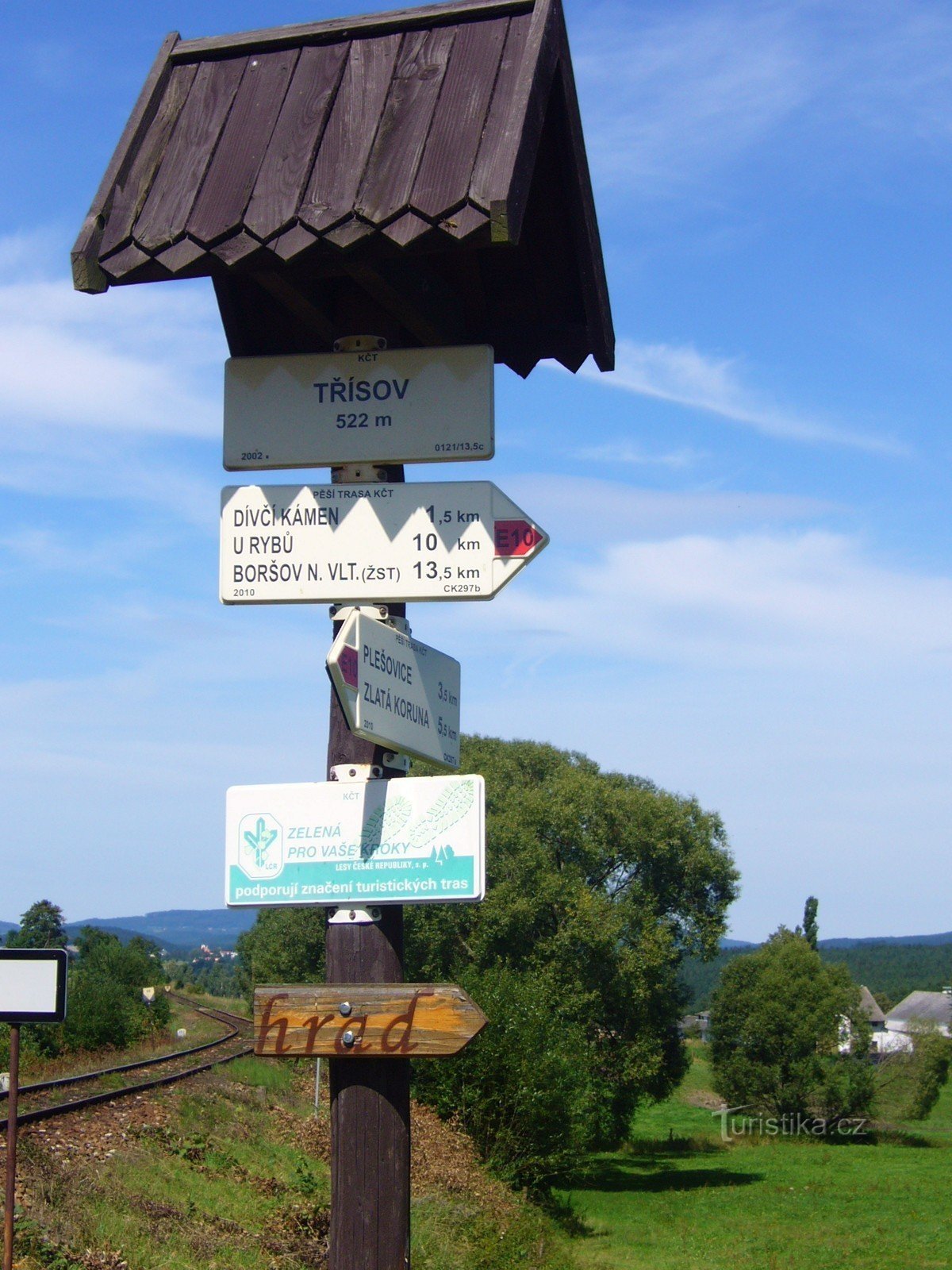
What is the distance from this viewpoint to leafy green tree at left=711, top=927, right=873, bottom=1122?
6028 centimetres

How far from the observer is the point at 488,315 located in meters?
5.34

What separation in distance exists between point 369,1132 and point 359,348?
100 inches

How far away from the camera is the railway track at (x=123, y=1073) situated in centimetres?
1349

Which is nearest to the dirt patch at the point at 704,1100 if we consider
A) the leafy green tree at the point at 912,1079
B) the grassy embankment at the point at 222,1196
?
the leafy green tree at the point at 912,1079

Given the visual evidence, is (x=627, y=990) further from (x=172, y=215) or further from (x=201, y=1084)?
(x=172, y=215)

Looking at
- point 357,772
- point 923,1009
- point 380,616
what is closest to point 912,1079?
point 357,772

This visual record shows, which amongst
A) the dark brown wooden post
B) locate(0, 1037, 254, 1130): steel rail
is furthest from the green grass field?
the dark brown wooden post

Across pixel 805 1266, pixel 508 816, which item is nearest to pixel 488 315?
pixel 805 1266

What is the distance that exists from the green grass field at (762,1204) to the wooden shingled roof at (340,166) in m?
24.7

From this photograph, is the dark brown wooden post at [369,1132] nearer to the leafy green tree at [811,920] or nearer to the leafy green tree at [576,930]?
the leafy green tree at [576,930]

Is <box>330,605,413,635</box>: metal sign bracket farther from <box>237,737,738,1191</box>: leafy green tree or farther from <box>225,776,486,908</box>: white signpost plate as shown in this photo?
<box>237,737,738,1191</box>: leafy green tree

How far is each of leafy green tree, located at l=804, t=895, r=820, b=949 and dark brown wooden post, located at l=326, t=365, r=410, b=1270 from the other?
8869 centimetres

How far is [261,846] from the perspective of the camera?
12.2 feet

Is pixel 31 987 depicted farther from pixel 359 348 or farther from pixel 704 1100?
pixel 704 1100
